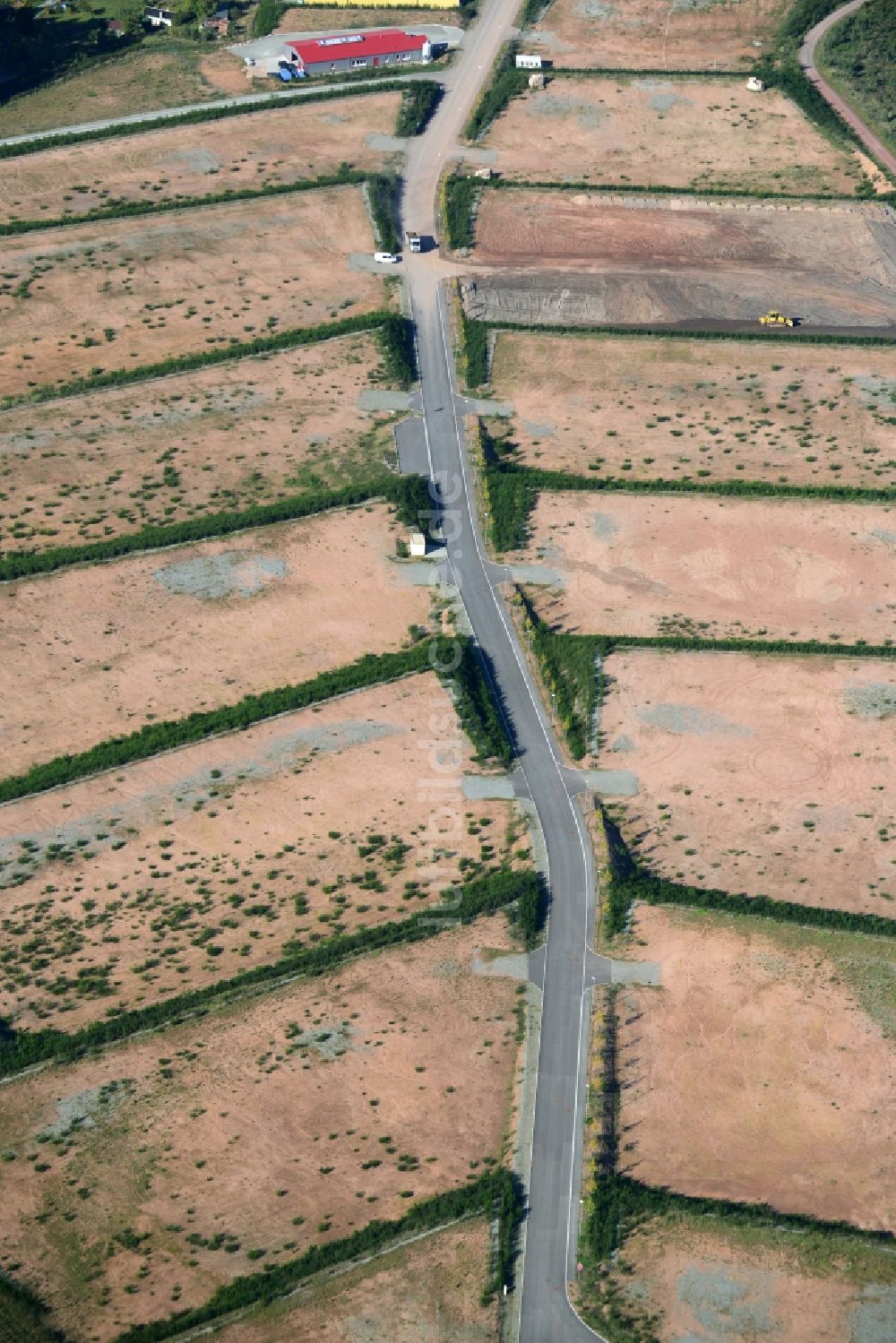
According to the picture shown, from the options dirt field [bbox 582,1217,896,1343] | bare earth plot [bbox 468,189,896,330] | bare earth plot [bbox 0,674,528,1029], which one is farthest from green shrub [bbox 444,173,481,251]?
dirt field [bbox 582,1217,896,1343]

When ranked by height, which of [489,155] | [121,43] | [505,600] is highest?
[121,43]

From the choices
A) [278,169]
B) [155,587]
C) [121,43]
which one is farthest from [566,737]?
[121,43]

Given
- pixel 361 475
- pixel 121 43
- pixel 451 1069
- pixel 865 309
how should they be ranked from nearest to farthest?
pixel 451 1069, pixel 361 475, pixel 865 309, pixel 121 43

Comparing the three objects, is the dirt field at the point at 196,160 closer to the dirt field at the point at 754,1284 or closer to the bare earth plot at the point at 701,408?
the bare earth plot at the point at 701,408

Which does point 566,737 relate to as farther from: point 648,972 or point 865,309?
point 865,309

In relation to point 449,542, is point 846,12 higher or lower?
higher

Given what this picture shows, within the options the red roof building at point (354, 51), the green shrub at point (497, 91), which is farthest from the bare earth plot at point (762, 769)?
the red roof building at point (354, 51)

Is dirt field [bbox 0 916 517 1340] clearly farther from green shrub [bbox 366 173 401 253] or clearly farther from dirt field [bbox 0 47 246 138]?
dirt field [bbox 0 47 246 138]
